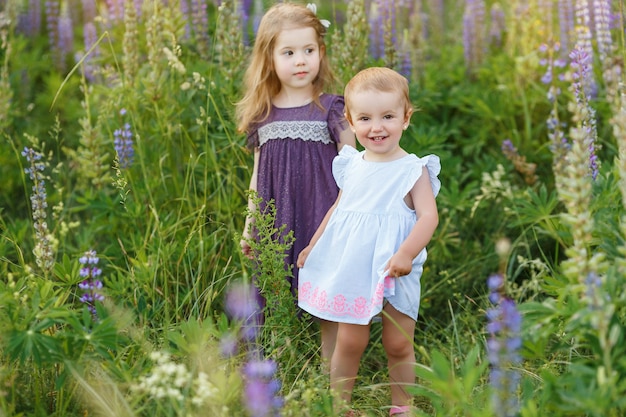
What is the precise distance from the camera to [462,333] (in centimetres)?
360

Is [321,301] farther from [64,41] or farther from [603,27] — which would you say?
[64,41]

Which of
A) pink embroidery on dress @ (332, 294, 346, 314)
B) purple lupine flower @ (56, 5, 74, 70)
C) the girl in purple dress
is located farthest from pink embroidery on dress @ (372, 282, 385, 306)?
purple lupine flower @ (56, 5, 74, 70)

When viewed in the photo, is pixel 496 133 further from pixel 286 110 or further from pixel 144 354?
pixel 144 354

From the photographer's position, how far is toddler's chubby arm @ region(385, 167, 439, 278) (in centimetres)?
261

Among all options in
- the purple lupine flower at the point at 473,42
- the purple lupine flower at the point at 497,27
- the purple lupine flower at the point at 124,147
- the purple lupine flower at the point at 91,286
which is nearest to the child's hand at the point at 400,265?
the purple lupine flower at the point at 91,286

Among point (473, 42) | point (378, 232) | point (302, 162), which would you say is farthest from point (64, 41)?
point (378, 232)

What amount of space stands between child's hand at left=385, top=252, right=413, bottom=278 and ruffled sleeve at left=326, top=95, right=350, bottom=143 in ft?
2.55

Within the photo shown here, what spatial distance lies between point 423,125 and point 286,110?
44.1 inches

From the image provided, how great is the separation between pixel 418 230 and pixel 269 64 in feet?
3.57

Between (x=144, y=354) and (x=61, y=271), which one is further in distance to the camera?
(x=61, y=271)

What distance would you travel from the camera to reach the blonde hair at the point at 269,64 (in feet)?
10.6

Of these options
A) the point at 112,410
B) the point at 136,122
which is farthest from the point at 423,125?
the point at 112,410

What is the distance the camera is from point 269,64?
3322mm

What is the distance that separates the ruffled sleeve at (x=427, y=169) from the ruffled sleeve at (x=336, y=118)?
A: 0.55m
